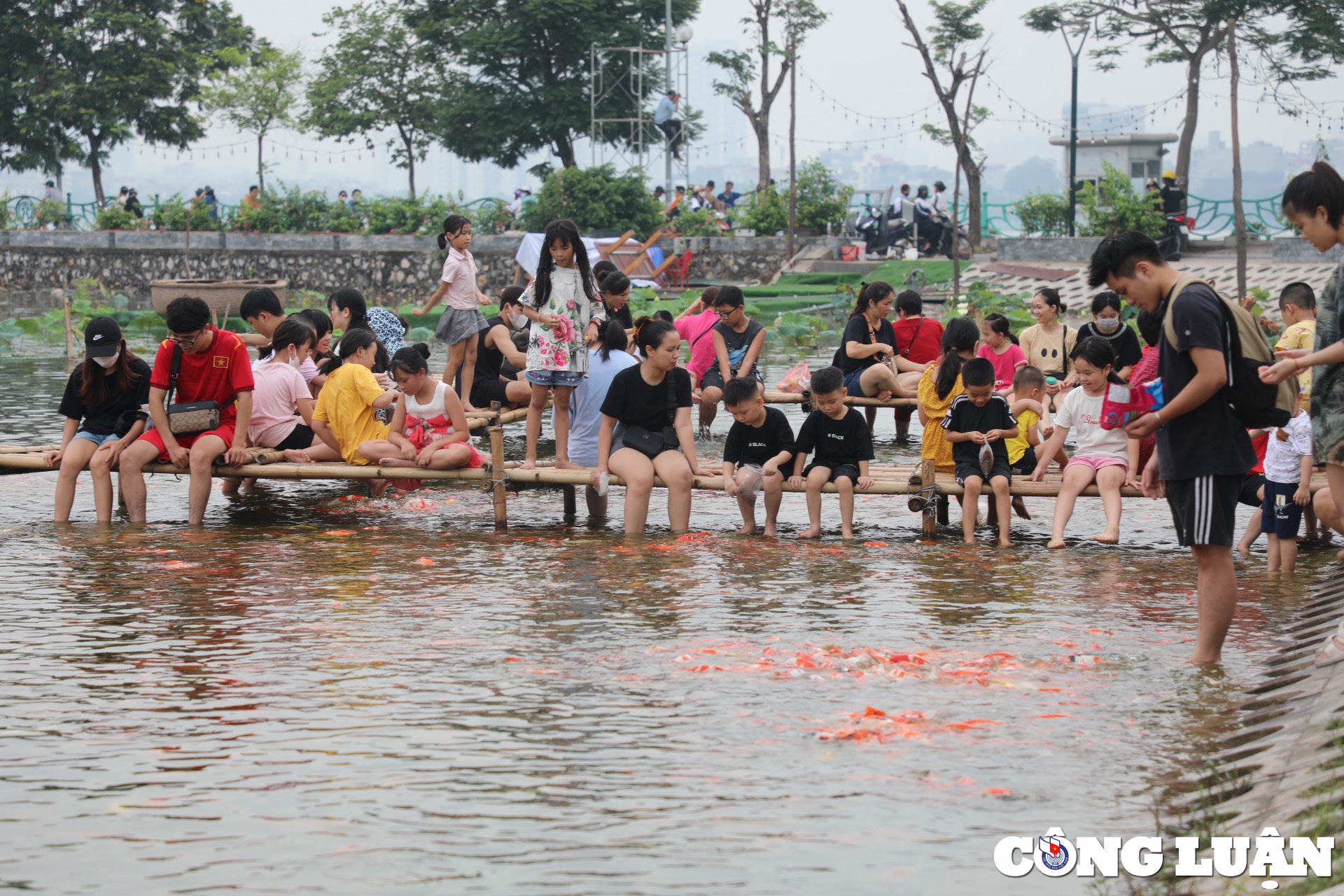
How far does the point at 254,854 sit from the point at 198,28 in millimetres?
45541

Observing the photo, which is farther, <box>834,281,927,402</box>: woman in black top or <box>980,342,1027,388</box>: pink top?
<box>834,281,927,402</box>: woman in black top

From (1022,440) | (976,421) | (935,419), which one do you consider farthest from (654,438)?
(1022,440)

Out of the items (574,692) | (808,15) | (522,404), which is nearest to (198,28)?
(808,15)

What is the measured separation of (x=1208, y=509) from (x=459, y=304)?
7.66 m

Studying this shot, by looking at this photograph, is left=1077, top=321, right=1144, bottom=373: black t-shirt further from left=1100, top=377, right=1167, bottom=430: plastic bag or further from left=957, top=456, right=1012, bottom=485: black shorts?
left=957, top=456, right=1012, bottom=485: black shorts

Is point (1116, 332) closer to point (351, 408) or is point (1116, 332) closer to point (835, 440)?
point (835, 440)

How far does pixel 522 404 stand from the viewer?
1198cm

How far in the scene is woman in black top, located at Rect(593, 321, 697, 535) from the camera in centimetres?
890

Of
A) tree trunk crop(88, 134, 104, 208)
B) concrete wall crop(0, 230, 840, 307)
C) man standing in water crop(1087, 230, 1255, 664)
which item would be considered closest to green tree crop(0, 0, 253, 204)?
tree trunk crop(88, 134, 104, 208)

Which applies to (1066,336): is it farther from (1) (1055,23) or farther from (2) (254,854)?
(1) (1055,23)

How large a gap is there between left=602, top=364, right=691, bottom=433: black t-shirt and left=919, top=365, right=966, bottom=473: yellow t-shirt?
1.64m

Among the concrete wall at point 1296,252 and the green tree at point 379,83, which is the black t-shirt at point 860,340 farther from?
the green tree at point 379,83

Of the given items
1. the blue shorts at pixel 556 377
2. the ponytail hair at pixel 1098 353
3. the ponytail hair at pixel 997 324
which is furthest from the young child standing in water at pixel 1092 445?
the blue shorts at pixel 556 377

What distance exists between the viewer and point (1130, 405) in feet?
28.2
